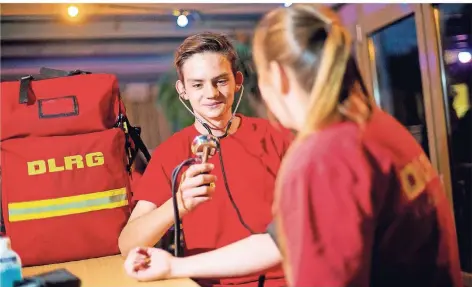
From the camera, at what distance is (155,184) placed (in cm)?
129

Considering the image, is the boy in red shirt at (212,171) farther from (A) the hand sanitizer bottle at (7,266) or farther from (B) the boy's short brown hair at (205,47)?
(A) the hand sanitizer bottle at (7,266)

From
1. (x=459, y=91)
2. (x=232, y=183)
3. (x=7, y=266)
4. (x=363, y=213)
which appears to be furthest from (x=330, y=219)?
(x=459, y=91)

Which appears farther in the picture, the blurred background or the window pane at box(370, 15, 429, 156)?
the window pane at box(370, 15, 429, 156)

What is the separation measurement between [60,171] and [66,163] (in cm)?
2

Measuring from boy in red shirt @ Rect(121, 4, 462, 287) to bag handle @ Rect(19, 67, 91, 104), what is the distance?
1.83 feet

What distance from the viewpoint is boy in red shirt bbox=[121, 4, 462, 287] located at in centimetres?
82

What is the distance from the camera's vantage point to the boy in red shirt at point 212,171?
4.06 feet

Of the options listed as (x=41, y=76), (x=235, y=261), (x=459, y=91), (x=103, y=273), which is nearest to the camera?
(x=235, y=261)

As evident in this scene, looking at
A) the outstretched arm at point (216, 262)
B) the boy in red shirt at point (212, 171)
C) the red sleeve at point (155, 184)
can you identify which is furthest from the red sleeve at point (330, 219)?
the red sleeve at point (155, 184)

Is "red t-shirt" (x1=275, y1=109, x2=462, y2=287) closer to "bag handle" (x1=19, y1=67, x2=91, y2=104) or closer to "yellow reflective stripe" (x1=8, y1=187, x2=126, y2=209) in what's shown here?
"yellow reflective stripe" (x1=8, y1=187, x2=126, y2=209)

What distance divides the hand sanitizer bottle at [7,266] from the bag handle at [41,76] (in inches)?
14.1

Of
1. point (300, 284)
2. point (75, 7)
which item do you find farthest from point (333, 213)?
point (75, 7)

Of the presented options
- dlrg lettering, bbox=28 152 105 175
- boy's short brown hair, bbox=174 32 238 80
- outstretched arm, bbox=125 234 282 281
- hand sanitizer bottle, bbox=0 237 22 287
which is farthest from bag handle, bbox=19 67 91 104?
outstretched arm, bbox=125 234 282 281

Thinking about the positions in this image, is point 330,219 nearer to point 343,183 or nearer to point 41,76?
point 343,183
